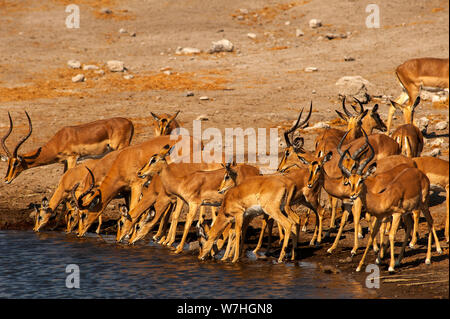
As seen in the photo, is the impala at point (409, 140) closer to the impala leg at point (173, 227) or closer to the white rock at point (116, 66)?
the impala leg at point (173, 227)

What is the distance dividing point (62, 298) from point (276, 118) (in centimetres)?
1178

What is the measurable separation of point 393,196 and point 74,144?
8188 mm

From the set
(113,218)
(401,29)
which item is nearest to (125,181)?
(113,218)

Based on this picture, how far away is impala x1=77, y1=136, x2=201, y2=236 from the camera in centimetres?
1434

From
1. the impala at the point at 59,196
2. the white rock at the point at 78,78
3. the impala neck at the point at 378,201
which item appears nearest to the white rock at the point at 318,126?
the impala at the point at 59,196

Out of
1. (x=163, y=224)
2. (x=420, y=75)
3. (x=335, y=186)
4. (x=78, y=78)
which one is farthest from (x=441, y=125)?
(x=78, y=78)

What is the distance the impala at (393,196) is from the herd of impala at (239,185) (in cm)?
1

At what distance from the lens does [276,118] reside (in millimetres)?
21297

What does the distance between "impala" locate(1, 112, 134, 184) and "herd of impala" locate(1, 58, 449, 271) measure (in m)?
0.02

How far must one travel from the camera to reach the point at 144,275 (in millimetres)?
11523

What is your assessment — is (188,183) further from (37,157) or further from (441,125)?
(441,125)

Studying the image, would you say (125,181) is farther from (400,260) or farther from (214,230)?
(400,260)

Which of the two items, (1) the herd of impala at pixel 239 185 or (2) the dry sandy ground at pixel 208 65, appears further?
(2) the dry sandy ground at pixel 208 65

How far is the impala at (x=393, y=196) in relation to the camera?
35.7 ft
